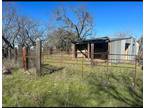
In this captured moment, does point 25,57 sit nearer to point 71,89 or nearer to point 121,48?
point 71,89

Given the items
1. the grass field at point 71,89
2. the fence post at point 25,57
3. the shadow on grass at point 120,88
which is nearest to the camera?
the grass field at point 71,89

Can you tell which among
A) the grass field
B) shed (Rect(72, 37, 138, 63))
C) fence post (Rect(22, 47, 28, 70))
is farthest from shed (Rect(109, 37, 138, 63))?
the grass field

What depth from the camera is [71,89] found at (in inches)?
284

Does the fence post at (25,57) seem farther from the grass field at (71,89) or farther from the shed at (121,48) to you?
the shed at (121,48)

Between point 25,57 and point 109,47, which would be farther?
point 109,47

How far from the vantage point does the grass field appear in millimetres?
6223

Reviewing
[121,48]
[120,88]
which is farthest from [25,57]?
[121,48]

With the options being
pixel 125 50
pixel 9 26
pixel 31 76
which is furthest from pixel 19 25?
pixel 31 76

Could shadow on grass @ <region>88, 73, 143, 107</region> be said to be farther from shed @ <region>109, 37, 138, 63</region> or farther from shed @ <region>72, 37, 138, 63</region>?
shed @ <region>72, 37, 138, 63</region>

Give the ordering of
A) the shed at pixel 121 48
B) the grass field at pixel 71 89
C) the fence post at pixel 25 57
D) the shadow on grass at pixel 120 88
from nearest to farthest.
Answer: the grass field at pixel 71 89 → the shadow on grass at pixel 120 88 → the fence post at pixel 25 57 → the shed at pixel 121 48

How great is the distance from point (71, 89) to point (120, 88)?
5.37 ft

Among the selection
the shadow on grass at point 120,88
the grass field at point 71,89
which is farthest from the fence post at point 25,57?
the shadow on grass at point 120,88

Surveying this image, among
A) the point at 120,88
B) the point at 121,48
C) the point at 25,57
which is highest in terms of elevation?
the point at 121,48

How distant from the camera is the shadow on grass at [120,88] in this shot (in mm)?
6594
